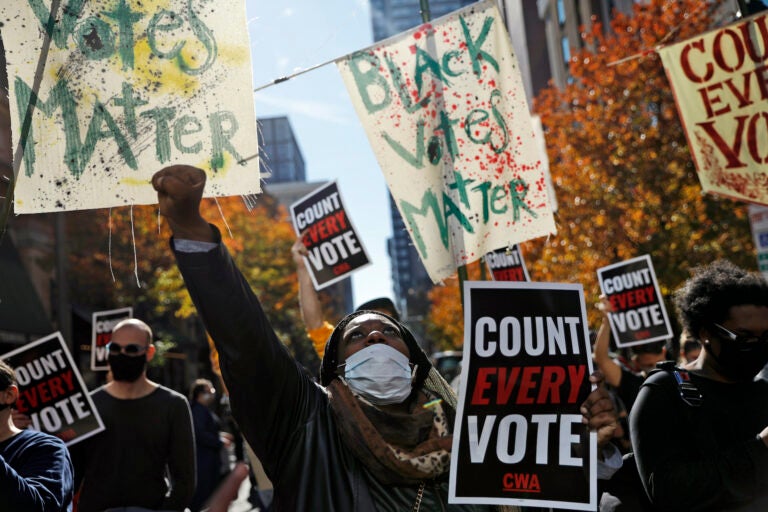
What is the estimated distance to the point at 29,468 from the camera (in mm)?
2992

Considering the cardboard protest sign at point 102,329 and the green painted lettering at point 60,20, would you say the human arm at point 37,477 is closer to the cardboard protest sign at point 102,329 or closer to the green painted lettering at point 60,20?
the green painted lettering at point 60,20

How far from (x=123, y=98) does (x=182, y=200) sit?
89 centimetres

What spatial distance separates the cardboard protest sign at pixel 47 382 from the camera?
4.70 metres

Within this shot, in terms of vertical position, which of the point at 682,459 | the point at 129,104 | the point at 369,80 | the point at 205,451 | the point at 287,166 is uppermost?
the point at 287,166

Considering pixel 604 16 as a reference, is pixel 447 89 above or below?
below

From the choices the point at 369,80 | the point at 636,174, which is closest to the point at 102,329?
the point at 369,80

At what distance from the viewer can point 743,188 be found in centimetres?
546

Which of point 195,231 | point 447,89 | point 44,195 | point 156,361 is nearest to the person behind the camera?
point 195,231

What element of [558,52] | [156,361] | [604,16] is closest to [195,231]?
[156,361]

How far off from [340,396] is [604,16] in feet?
113

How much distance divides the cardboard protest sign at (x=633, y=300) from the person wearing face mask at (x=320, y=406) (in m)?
5.84

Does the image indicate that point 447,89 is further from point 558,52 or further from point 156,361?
point 558,52

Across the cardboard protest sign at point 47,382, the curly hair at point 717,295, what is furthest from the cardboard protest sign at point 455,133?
the cardboard protest sign at point 47,382

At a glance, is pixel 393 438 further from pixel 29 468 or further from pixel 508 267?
pixel 508 267
